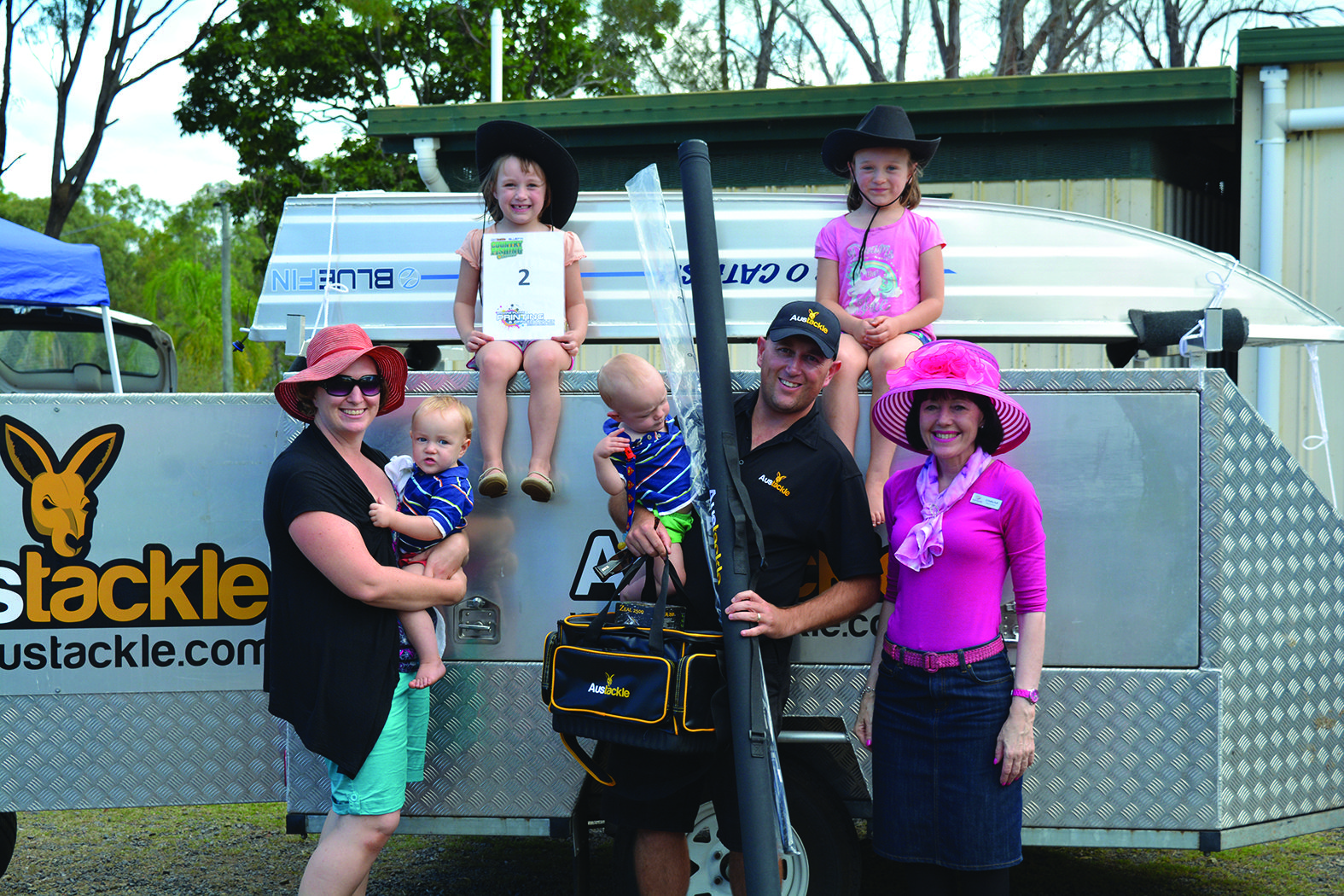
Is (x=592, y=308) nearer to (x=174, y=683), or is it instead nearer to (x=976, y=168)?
(x=174, y=683)

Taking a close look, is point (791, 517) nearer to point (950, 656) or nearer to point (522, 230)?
point (950, 656)

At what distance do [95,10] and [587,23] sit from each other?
831 centimetres

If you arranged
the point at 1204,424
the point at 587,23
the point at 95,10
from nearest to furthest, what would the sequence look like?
the point at 1204,424, the point at 95,10, the point at 587,23

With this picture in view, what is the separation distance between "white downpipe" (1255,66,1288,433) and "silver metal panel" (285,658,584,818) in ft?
20.6

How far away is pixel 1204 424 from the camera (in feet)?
11.1

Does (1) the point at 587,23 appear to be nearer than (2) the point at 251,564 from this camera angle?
No

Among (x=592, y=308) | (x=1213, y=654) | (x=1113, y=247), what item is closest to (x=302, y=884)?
(x=592, y=308)

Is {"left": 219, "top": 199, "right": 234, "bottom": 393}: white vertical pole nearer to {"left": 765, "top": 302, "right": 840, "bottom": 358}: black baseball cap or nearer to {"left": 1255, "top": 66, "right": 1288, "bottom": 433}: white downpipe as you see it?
{"left": 1255, "top": 66, "right": 1288, "bottom": 433}: white downpipe

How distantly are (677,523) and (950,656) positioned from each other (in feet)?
2.63

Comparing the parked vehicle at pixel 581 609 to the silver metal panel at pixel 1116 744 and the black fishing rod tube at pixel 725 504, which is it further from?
the black fishing rod tube at pixel 725 504

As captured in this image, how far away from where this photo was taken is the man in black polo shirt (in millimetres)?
3023

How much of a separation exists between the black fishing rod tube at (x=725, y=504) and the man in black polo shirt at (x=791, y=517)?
0.26 meters

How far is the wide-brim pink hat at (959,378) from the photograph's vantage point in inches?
114

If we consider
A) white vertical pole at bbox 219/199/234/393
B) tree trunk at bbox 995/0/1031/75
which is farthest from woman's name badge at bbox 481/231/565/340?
tree trunk at bbox 995/0/1031/75
